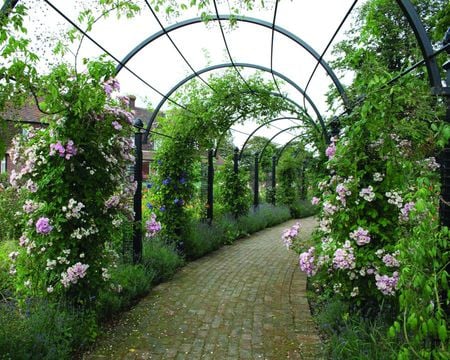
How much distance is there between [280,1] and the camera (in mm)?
3699

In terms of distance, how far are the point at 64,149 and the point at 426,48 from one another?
2844mm

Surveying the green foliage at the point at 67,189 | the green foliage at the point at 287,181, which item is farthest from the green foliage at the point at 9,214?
the green foliage at the point at 287,181

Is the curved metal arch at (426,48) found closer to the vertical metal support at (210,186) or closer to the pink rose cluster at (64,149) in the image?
the pink rose cluster at (64,149)

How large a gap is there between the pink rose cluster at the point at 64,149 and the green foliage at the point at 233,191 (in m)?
6.60

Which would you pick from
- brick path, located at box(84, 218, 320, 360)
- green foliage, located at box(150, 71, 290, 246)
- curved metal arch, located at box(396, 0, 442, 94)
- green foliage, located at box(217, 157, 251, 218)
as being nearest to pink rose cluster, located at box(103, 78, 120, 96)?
brick path, located at box(84, 218, 320, 360)

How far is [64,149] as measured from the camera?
3051 millimetres

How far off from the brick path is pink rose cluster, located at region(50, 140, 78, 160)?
1623mm

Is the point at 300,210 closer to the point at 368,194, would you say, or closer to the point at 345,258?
the point at 368,194

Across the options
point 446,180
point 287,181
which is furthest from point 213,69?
point 287,181

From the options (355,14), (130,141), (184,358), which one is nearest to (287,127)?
(355,14)

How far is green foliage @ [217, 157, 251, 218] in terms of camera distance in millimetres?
9595

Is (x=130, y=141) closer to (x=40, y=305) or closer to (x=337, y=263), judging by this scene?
(x=40, y=305)

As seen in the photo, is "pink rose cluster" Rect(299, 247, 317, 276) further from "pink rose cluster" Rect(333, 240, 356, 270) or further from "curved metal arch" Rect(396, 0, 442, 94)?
"curved metal arch" Rect(396, 0, 442, 94)

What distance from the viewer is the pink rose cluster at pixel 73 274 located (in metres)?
3.01
